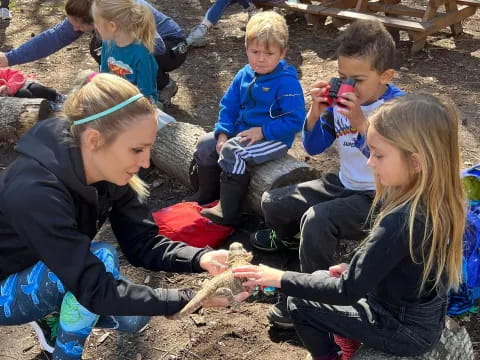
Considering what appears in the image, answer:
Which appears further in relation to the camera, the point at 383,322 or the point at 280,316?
the point at 280,316

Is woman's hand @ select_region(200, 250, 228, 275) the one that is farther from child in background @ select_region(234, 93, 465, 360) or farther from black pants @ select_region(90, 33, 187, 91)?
black pants @ select_region(90, 33, 187, 91)

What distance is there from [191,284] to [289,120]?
121 centimetres

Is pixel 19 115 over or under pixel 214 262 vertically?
under

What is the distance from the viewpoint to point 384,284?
2.36 metres

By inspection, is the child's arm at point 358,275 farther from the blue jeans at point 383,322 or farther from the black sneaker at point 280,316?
the black sneaker at point 280,316

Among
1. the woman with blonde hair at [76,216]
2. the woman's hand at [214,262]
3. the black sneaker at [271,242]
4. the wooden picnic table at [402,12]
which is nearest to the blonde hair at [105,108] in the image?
the woman with blonde hair at [76,216]

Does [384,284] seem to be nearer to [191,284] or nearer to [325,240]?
[325,240]

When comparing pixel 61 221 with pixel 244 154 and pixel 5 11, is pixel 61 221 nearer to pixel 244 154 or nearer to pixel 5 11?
pixel 244 154

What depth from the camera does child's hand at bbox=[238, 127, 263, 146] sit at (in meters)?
3.90

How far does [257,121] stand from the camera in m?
4.05

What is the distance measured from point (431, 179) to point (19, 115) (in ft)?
12.3

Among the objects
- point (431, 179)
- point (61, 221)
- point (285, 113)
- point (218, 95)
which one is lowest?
point (218, 95)

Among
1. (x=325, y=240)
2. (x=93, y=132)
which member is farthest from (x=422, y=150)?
(x=93, y=132)

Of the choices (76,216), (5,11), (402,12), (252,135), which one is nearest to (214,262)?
(76,216)
